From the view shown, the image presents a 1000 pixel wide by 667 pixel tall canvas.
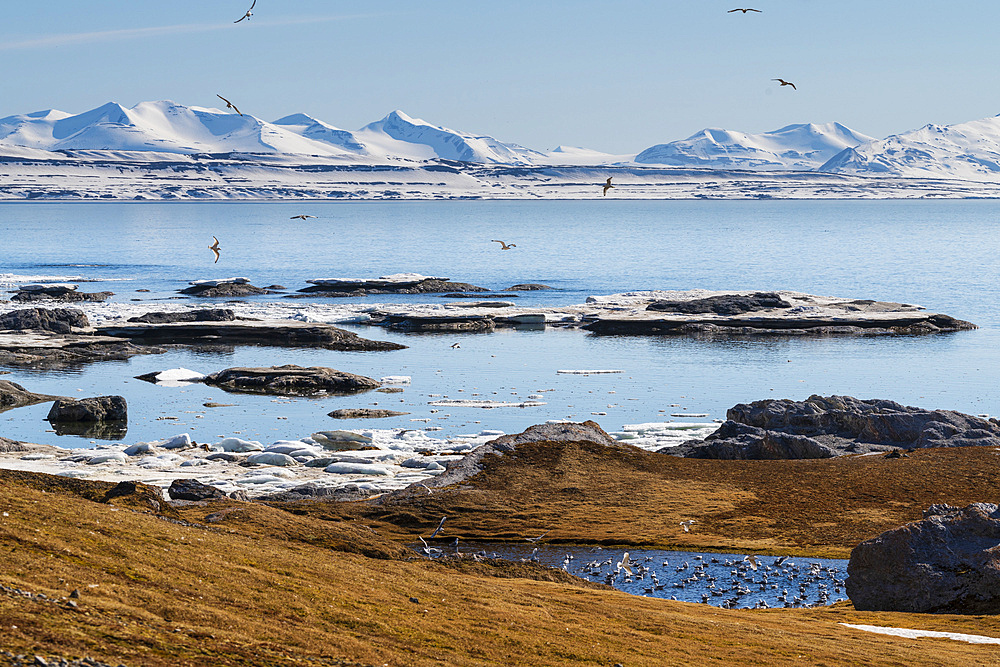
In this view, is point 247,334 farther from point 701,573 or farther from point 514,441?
point 701,573

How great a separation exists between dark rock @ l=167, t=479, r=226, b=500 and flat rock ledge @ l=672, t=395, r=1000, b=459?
50.7 ft

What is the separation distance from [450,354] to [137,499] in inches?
1706

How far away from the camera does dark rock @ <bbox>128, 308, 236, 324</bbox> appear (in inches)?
2810

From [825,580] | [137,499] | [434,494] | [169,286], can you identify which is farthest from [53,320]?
[825,580]

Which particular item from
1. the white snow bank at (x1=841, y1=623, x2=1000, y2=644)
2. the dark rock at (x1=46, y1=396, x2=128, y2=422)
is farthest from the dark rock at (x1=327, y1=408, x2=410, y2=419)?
the white snow bank at (x1=841, y1=623, x2=1000, y2=644)

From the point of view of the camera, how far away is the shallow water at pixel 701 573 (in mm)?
22531

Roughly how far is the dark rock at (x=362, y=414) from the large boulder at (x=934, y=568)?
25771 millimetres

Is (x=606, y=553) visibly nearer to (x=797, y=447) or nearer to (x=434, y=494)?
(x=434, y=494)

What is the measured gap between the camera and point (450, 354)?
207 feet

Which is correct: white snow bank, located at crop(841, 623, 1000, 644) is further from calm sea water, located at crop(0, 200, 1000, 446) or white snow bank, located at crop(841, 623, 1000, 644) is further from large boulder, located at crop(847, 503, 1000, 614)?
calm sea water, located at crop(0, 200, 1000, 446)

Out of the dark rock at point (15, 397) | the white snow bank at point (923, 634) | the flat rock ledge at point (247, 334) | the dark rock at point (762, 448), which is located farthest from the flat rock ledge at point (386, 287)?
the white snow bank at point (923, 634)

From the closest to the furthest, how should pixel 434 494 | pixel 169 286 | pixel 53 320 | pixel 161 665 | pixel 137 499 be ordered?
pixel 161 665, pixel 137 499, pixel 434 494, pixel 53 320, pixel 169 286

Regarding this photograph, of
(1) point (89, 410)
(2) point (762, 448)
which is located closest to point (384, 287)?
(1) point (89, 410)

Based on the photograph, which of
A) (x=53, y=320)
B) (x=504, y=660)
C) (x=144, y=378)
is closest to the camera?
(x=504, y=660)
